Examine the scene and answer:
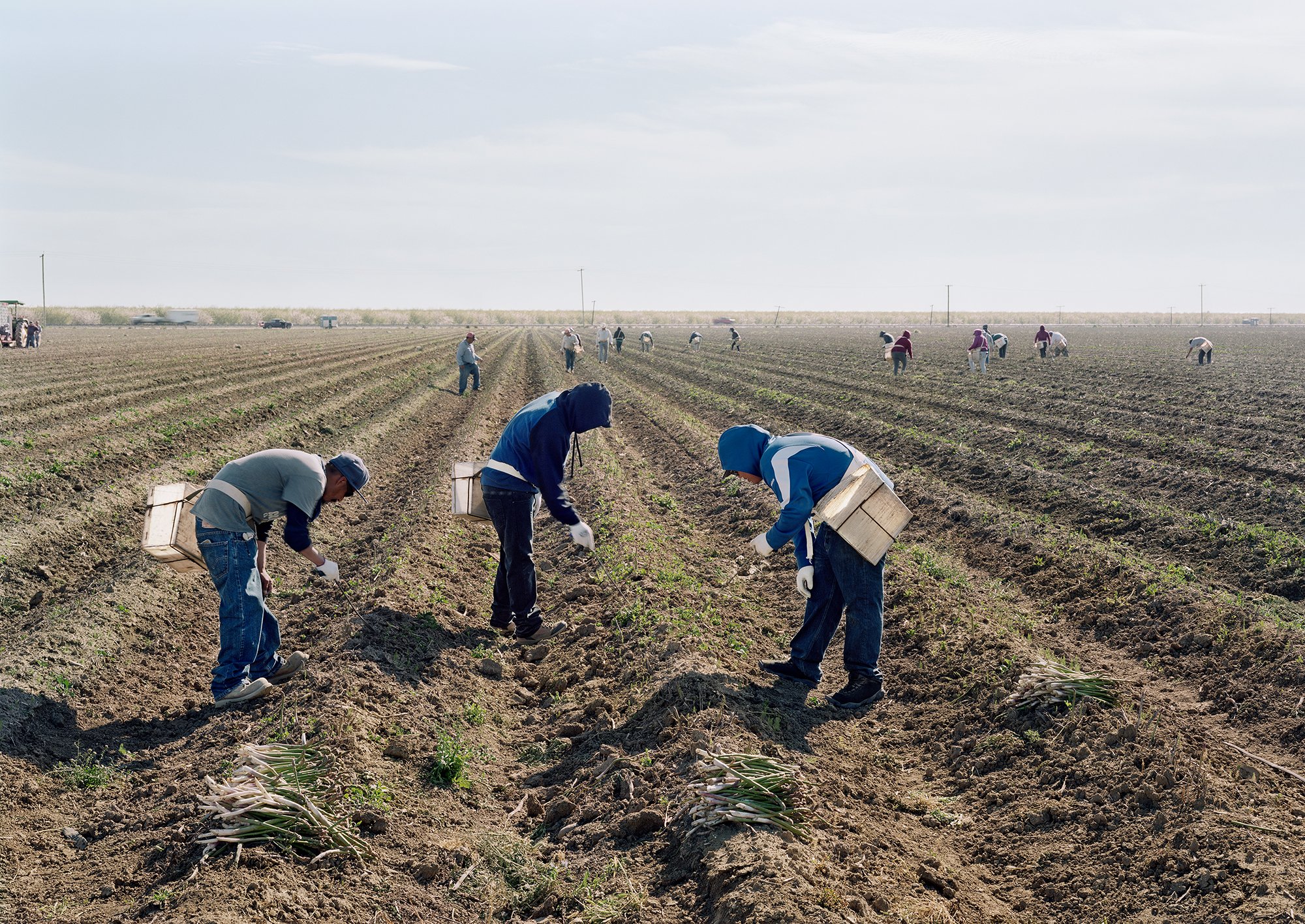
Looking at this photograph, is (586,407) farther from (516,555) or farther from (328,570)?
(328,570)

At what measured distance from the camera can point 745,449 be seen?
6.36m

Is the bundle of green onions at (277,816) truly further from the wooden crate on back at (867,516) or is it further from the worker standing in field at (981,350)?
the worker standing in field at (981,350)

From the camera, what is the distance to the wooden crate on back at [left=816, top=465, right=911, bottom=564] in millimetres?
6059

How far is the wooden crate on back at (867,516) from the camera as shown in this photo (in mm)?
6059

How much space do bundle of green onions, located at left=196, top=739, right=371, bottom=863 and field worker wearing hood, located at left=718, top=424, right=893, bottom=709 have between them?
120 inches

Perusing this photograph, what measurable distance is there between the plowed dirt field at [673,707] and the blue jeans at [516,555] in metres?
0.34

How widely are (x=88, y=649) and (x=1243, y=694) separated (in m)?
8.60

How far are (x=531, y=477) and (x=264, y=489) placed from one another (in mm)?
1907

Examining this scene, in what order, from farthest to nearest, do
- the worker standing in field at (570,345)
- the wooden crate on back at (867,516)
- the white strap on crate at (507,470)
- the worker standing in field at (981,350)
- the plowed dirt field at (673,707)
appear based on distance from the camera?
the worker standing in field at (570,345) < the worker standing in field at (981,350) < the white strap on crate at (507,470) < the wooden crate on back at (867,516) < the plowed dirt field at (673,707)

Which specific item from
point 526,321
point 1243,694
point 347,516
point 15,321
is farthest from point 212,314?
point 1243,694

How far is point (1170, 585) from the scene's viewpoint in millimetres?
8367

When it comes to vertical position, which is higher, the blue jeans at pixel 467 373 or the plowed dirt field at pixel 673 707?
the blue jeans at pixel 467 373

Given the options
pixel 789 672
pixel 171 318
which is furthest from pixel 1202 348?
pixel 171 318

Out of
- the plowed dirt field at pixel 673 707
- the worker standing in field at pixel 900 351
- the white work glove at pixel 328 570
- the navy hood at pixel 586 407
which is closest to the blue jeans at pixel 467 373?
the plowed dirt field at pixel 673 707
